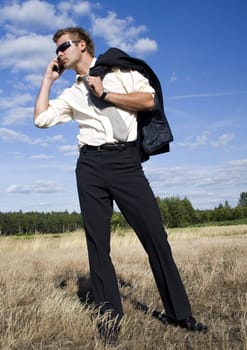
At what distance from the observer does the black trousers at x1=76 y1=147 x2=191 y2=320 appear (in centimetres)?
348

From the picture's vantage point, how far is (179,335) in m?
3.30

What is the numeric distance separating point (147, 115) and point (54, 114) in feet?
2.72

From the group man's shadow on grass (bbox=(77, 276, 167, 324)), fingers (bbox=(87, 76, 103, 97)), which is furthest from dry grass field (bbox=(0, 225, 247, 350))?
fingers (bbox=(87, 76, 103, 97))

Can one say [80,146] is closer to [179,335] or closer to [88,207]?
[88,207]

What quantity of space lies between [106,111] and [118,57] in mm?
470

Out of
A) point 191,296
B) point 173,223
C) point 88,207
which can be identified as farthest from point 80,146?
point 173,223

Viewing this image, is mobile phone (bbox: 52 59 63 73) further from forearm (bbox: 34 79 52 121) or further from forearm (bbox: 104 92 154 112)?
forearm (bbox: 104 92 154 112)

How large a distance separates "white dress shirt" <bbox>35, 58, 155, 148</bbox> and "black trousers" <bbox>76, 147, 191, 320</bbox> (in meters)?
0.13

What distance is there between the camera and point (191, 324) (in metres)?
3.40

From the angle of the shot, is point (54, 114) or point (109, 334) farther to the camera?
point (54, 114)

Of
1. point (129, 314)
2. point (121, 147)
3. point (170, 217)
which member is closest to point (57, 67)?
point (121, 147)

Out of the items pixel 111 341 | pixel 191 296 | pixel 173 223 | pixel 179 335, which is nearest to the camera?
pixel 111 341

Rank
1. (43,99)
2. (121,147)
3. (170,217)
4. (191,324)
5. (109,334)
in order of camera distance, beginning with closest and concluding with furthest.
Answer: (109,334), (191,324), (121,147), (43,99), (170,217)

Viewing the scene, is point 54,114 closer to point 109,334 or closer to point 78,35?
point 78,35
